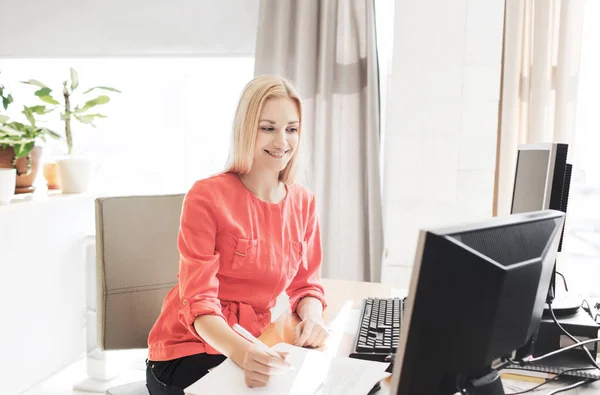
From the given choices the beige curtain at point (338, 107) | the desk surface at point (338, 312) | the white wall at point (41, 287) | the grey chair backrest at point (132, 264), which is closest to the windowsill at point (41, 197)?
the white wall at point (41, 287)

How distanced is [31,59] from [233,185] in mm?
2141

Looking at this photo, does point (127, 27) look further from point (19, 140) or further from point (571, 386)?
point (571, 386)

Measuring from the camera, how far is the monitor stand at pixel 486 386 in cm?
78

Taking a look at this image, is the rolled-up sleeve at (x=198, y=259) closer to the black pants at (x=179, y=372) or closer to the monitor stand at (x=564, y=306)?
the black pants at (x=179, y=372)

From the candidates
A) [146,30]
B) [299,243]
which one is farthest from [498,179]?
[146,30]

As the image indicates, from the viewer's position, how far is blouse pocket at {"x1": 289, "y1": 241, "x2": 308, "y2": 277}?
1430mm

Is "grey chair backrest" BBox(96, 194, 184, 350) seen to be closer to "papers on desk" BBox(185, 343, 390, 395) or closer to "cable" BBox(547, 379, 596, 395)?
"papers on desk" BBox(185, 343, 390, 395)

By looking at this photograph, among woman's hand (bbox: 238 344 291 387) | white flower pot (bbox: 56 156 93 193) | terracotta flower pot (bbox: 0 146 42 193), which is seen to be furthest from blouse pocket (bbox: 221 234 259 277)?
white flower pot (bbox: 56 156 93 193)

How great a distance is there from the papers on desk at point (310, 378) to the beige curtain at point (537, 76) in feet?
4.94

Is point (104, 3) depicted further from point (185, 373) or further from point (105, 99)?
point (185, 373)

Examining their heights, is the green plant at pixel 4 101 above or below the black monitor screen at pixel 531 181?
above

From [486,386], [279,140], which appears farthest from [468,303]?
[279,140]

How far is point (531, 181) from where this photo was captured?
4.29ft

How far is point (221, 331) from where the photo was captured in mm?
1145
